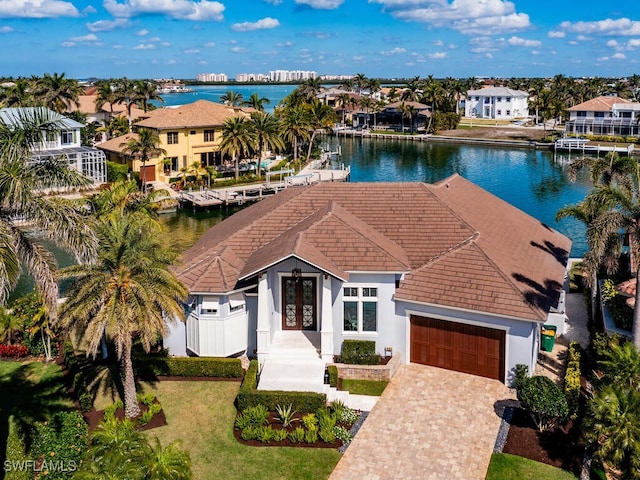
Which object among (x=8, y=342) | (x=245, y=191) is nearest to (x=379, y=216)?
(x=8, y=342)

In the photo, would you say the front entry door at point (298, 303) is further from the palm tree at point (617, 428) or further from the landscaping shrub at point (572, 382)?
the palm tree at point (617, 428)

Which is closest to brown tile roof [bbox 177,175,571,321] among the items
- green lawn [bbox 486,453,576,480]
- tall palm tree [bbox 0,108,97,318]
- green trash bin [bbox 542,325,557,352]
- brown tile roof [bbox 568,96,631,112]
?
green trash bin [bbox 542,325,557,352]

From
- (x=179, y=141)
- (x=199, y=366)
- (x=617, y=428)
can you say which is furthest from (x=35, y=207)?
(x=179, y=141)

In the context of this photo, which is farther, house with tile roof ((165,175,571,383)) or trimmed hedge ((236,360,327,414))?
house with tile roof ((165,175,571,383))

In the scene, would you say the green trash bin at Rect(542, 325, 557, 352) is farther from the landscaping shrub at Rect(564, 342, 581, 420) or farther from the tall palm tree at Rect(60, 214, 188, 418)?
the tall palm tree at Rect(60, 214, 188, 418)

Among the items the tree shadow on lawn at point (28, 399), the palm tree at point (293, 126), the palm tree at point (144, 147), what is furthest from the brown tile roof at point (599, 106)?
the tree shadow on lawn at point (28, 399)

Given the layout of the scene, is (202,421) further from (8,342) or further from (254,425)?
(8,342)
